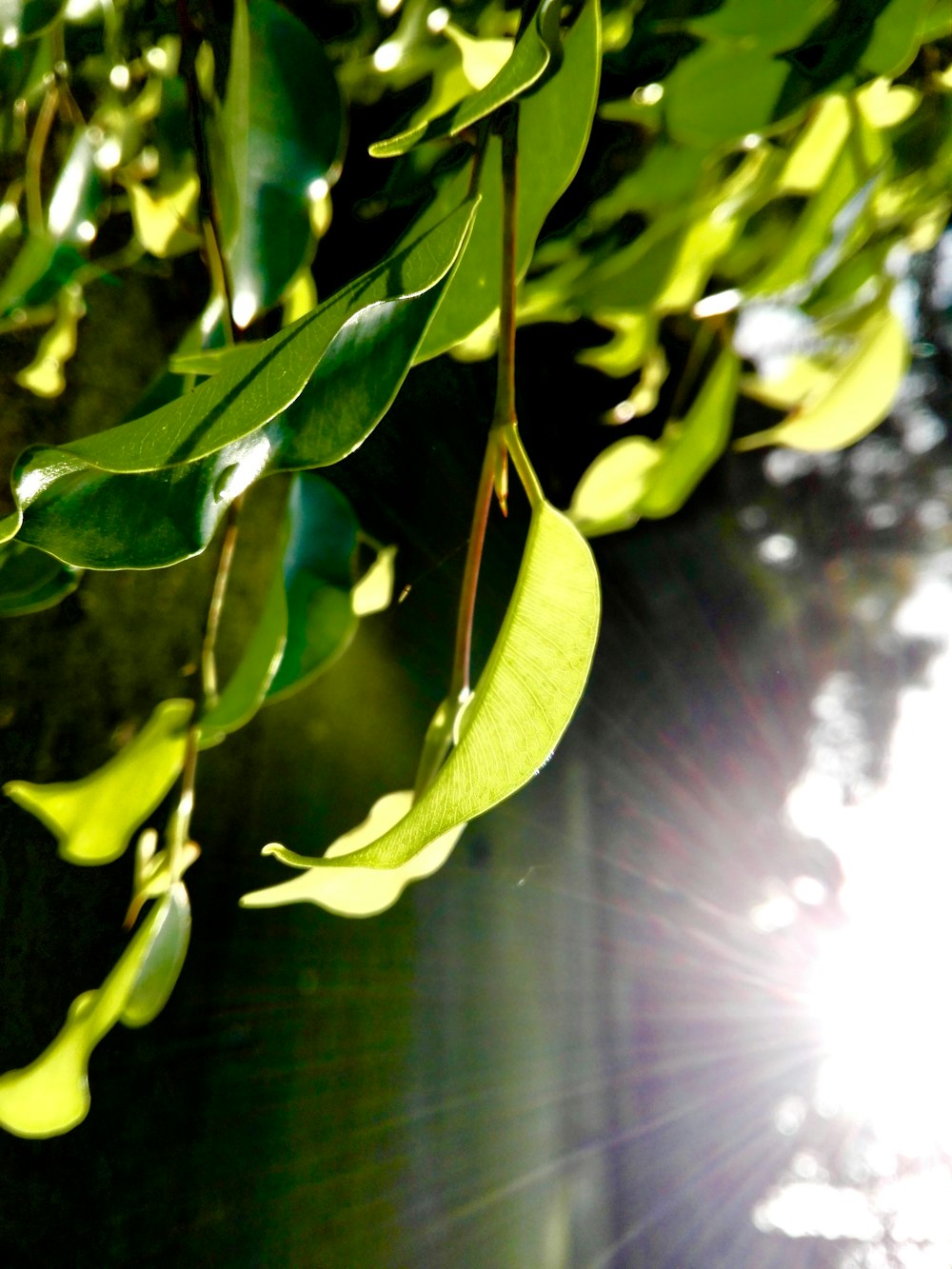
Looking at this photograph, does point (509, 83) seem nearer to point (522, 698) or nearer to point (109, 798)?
point (522, 698)

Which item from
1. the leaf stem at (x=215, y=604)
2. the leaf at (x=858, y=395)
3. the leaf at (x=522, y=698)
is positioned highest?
the leaf at (x=522, y=698)

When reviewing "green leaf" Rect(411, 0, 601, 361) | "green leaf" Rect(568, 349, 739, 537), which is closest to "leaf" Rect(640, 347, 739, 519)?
A: "green leaf" Rect(568, 349, 739, 537)

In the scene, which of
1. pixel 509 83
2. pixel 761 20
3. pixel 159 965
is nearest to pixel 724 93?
pixel 761 20

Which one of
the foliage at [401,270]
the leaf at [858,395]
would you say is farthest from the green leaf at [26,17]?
the leaf at [858,395]

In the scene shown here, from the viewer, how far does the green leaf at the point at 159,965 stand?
0.20m

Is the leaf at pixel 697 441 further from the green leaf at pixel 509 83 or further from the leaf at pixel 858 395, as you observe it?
the green leaf at pixel 509 83

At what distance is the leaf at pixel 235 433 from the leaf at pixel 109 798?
120 millimetres

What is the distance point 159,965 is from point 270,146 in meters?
0.18

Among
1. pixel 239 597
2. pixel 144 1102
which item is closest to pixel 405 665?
pixel 239 597

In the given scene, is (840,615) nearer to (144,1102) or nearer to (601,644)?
(601,644)

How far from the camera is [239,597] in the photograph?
1.47 feet

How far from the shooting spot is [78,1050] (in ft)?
0.61

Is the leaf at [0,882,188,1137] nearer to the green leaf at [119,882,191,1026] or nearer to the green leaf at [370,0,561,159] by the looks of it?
the green leaf at [119,882,191,1026]

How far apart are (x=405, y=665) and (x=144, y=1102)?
0.21 metres
